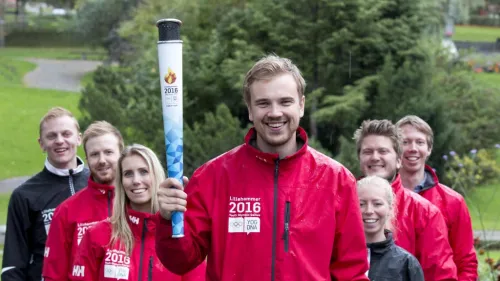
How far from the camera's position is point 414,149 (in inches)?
252

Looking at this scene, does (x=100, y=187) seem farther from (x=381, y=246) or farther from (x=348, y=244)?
(x=348, y=244)

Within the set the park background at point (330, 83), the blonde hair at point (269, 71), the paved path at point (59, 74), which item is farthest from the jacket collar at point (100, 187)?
the paved path at point (59, 74)

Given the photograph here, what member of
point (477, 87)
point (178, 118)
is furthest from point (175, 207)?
point (477, 87)

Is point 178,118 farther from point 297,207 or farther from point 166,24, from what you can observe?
point 297,207

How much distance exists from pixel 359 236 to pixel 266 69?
839mm

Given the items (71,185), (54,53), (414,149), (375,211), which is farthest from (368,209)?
(54,53)

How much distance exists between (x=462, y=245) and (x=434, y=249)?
1.93 ft

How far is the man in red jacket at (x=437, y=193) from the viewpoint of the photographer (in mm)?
6105

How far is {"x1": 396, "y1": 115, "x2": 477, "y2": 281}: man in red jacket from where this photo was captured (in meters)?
6.11

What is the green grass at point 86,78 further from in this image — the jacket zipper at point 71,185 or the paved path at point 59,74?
the jacket zipper at point 71,185

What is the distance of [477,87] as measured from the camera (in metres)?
26.4

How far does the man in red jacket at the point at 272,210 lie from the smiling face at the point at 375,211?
4.10 feet

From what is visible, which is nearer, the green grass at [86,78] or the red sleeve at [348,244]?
the red sleeve at [348,244]

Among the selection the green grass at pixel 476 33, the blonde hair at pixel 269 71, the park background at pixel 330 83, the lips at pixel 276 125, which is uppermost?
the blonde hair at pixel 269 71
